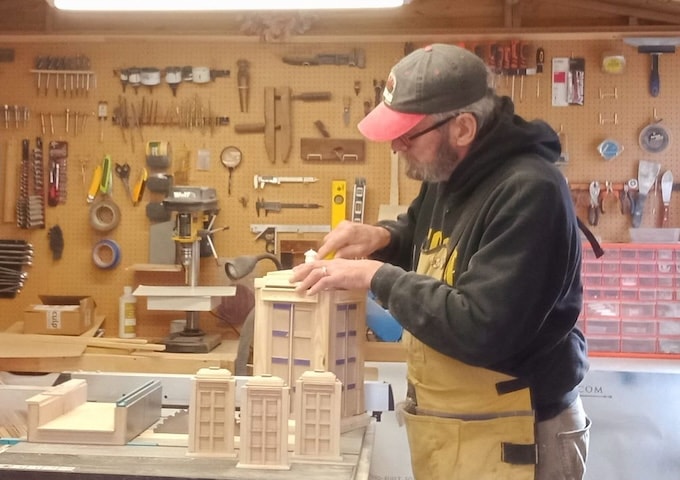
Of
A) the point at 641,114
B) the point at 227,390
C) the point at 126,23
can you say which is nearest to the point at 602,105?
the point at 641,114

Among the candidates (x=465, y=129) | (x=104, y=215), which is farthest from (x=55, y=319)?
(x=465, y=129)

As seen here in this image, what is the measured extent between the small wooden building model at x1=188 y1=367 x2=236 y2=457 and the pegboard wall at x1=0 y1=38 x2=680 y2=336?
180 centimetres

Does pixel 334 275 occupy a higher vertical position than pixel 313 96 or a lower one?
lower

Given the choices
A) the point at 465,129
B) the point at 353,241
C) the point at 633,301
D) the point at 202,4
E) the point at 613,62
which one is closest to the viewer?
the point at 465,129

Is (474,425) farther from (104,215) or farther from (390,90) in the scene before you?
(104,215)

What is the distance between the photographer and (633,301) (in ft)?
10.1

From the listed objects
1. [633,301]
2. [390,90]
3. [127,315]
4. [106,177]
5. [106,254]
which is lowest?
[127,315]

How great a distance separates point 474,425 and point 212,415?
1.80 ft

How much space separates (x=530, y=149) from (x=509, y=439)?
610 mm

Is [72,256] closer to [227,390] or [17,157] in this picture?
[17,157]

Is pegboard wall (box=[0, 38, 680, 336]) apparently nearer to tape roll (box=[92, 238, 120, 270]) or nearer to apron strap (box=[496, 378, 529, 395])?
tape roll (box=[92, 238, 120, 270])

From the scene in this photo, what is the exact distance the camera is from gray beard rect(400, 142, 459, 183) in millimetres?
1769

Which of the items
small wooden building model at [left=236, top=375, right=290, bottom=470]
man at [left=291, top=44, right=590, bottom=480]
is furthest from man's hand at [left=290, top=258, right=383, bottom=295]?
small wooden building model at [left=236, top=375, right=290, bottom=470]

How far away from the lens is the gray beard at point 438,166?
1.77 metres
